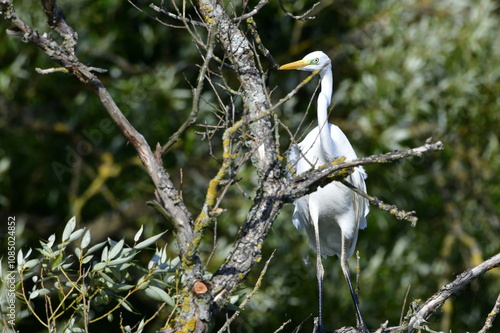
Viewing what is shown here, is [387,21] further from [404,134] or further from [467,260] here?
[467,260]

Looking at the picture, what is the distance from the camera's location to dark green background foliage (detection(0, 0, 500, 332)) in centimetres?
395

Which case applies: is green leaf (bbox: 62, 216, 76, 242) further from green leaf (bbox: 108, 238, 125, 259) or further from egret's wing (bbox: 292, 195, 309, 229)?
egret's wing (bbox: 292, 195, 309, 229)

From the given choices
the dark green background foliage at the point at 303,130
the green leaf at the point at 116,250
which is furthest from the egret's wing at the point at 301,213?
the green leaf at the point at 116,250

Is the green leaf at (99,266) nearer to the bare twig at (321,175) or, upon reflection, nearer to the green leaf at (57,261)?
the green leaf at (57,261)

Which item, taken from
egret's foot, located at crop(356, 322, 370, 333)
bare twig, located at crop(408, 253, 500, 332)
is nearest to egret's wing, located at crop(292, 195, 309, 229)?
egret's foot, located at crop(356, 322, 370, 333)

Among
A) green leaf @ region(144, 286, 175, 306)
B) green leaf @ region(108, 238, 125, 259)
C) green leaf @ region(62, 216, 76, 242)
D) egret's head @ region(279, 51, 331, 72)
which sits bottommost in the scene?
green leaf @ region(144, 286, 175, 306)

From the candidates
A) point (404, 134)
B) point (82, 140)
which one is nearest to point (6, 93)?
point (82, 140)

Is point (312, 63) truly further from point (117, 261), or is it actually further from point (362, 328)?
point (117, 261)

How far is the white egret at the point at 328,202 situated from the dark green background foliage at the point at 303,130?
78cm

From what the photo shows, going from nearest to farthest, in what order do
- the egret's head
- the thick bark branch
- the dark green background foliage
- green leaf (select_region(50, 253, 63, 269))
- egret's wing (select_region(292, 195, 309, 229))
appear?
the thick bark branch
green leaf (select_region(50, 253, 63, 269))
the egret's head
egret's wing (select_region(292, 195, 309, 229))
the dark green background foliage

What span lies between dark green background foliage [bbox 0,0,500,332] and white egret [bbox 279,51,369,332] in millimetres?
782

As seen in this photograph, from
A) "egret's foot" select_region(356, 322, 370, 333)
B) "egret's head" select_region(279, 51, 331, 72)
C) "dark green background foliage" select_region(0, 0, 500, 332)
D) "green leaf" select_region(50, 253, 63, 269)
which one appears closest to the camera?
"green leaf" select_region(50, 253, 63, 269)

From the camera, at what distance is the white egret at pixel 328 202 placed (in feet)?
8.50

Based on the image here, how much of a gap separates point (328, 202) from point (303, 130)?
111 cm
